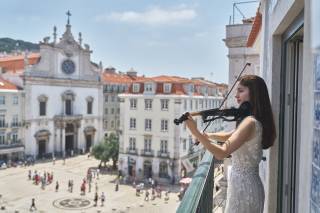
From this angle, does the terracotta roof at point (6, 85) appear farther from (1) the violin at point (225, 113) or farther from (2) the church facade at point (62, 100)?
(1) the violin at point (225, 113)

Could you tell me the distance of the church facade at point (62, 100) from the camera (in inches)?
1570

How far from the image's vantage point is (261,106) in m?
2.69

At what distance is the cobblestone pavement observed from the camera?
931 inches

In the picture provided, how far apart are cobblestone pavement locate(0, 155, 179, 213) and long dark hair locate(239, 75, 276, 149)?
831 inches

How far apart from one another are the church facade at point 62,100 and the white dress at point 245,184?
126 ft

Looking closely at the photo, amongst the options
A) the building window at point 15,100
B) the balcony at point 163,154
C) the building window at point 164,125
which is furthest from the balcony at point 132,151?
the building window at point 15,100

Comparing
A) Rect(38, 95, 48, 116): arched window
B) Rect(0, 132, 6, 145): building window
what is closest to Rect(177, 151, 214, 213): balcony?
Rect(0, 132, 6, 145): building window

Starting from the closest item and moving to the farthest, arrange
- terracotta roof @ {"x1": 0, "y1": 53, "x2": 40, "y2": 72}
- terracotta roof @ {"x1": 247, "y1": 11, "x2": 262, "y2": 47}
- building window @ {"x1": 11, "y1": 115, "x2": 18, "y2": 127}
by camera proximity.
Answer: terracotta roof @ {"x1": 247, "y1": 11, "x2": 262, "y2": 47} → building window @ {"x1": 11, "y1": 115, "x2": 18, "y2": 127} → terracotta roof @ {"x1": 0, "y1": 53, "x2": 40, "y2": 72}

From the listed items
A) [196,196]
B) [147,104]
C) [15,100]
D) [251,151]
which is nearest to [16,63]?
[15,100]

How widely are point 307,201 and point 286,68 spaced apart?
191 centimetres

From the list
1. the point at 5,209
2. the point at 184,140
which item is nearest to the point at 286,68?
the point at 5,209

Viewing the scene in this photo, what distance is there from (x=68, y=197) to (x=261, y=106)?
25.1m

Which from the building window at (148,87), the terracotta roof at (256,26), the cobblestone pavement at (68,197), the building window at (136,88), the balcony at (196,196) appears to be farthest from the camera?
the building window at (136,88)

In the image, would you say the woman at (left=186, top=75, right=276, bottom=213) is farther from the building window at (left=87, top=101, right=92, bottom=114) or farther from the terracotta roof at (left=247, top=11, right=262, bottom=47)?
the building window at (left=87, top=101, right=92, bottom=114)
